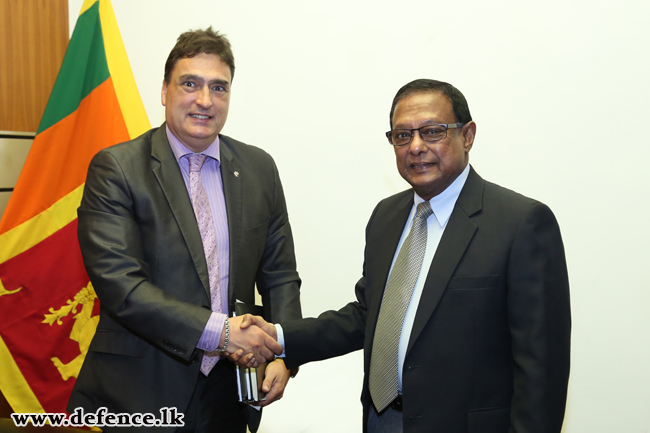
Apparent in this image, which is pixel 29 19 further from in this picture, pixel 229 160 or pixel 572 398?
pixel 572 398

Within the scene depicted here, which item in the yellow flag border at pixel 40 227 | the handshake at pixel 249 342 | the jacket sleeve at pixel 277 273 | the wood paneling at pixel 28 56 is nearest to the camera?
the handshake at pixel 249 342

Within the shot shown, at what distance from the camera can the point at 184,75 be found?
216 cm

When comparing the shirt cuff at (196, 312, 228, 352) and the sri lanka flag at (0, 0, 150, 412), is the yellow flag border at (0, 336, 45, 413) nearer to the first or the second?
the sri lanka flag at (0, 0, 150, 412)

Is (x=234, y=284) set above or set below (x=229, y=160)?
below

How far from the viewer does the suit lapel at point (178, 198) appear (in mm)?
2002

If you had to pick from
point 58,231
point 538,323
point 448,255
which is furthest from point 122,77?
point 538,323

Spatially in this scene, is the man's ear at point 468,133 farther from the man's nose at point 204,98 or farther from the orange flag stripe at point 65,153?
the orange flag stripe at point 65,153

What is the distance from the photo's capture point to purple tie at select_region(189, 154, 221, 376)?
81.4 inches

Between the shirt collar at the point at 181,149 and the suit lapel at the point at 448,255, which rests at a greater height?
the shirt collar at the point at 181,149

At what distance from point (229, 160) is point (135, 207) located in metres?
0.45

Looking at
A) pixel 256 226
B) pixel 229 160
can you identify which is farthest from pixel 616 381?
pixel 229 160

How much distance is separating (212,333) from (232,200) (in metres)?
0.53

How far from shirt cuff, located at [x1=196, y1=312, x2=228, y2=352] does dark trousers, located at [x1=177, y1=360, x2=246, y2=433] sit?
0.16 metres

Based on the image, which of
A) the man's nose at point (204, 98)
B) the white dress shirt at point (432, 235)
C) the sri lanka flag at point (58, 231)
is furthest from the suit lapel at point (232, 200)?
the sri lanka flag at point (58, 231)
